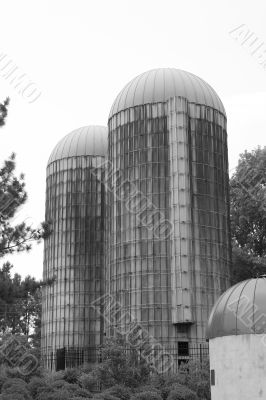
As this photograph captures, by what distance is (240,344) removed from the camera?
62.4 feet

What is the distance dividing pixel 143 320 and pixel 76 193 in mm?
16782

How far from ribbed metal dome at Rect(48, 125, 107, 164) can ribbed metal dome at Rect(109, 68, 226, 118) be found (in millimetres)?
7680

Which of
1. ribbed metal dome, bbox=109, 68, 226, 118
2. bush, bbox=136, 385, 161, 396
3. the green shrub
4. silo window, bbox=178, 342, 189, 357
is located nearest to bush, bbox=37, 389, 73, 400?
the green shrub

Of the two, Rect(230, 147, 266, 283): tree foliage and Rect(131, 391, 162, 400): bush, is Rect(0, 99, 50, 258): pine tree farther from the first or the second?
Rect(230, 147, 266, 283): tree foliage

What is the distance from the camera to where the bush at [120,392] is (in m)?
28.9

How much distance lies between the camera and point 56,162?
2247 inches

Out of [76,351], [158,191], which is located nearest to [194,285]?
[158,191]

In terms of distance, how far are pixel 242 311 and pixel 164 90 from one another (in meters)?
29.2

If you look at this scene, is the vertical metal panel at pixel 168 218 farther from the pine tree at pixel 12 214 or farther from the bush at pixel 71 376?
the pine tree at pixel 12 214

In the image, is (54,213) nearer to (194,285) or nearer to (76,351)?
(76,351)

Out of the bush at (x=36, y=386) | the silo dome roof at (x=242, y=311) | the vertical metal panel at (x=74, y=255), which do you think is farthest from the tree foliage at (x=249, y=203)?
the silo dome roof at (x=242, y=311)

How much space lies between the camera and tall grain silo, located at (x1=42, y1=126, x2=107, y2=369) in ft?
169

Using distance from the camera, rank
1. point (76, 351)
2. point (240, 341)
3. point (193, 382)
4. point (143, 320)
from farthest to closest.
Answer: point (76, 351)
point (143, 320)
point (193, 382)
point (240, 341)

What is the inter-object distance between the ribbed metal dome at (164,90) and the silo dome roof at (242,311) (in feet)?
90.4
